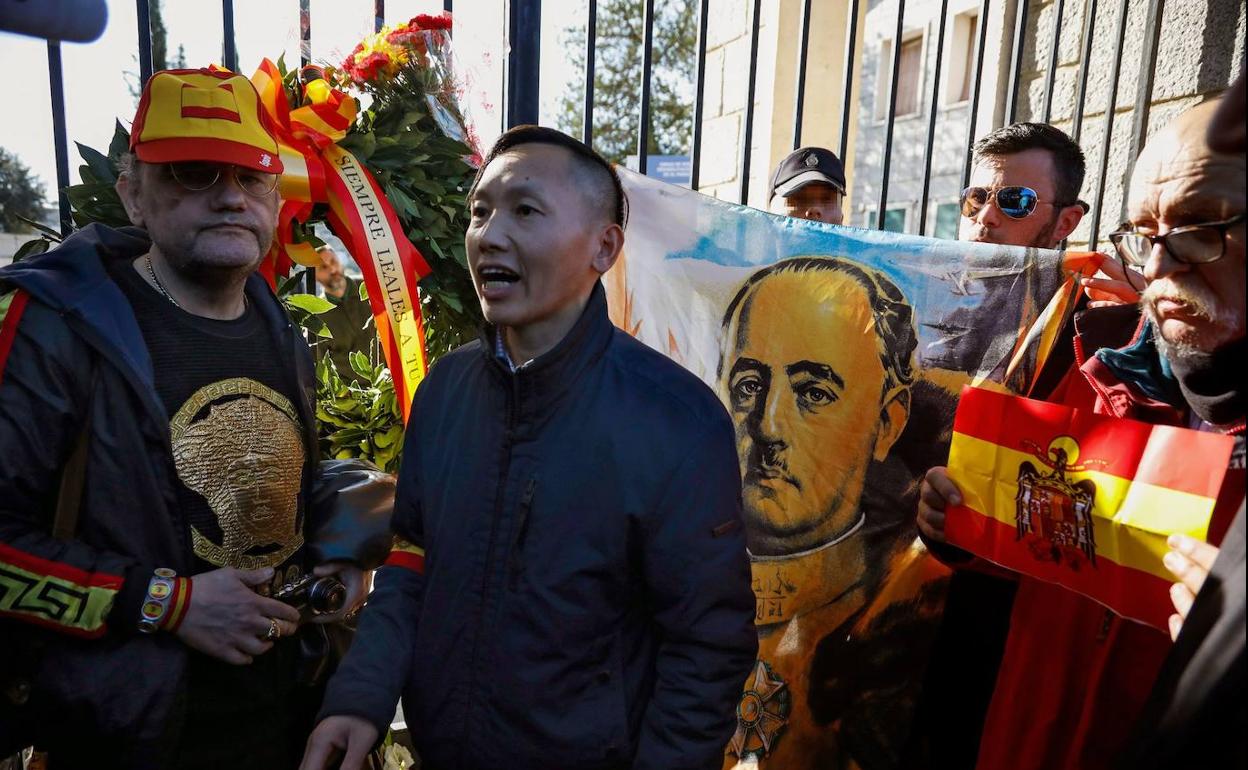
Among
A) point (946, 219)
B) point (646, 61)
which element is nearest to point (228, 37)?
point (646, 61)

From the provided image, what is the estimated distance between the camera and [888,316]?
2.42m

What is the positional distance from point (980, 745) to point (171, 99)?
242 cm

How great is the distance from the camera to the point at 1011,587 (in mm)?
→ 2164

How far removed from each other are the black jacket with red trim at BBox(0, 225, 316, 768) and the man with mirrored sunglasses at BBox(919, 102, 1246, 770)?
5.71 ft

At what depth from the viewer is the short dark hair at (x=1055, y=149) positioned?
2898mm

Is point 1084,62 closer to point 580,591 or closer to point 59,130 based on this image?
point 580,591

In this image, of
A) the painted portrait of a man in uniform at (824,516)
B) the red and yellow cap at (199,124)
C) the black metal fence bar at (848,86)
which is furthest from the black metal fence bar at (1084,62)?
the red and yellow cap at (199,124)

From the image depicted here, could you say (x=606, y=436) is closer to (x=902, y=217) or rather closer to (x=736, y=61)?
(x=736, y=61)

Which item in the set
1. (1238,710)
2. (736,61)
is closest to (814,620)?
(1238,710)

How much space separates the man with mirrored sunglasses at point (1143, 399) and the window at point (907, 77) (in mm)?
13625

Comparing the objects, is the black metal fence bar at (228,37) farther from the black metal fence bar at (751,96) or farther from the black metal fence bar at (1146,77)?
the black metal fence bar at (1146,77)

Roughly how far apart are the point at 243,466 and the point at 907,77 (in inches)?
609

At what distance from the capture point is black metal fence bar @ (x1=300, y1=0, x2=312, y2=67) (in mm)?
2689

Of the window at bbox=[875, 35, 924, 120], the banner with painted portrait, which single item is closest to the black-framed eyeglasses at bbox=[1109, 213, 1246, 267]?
the banner with painted portrait
